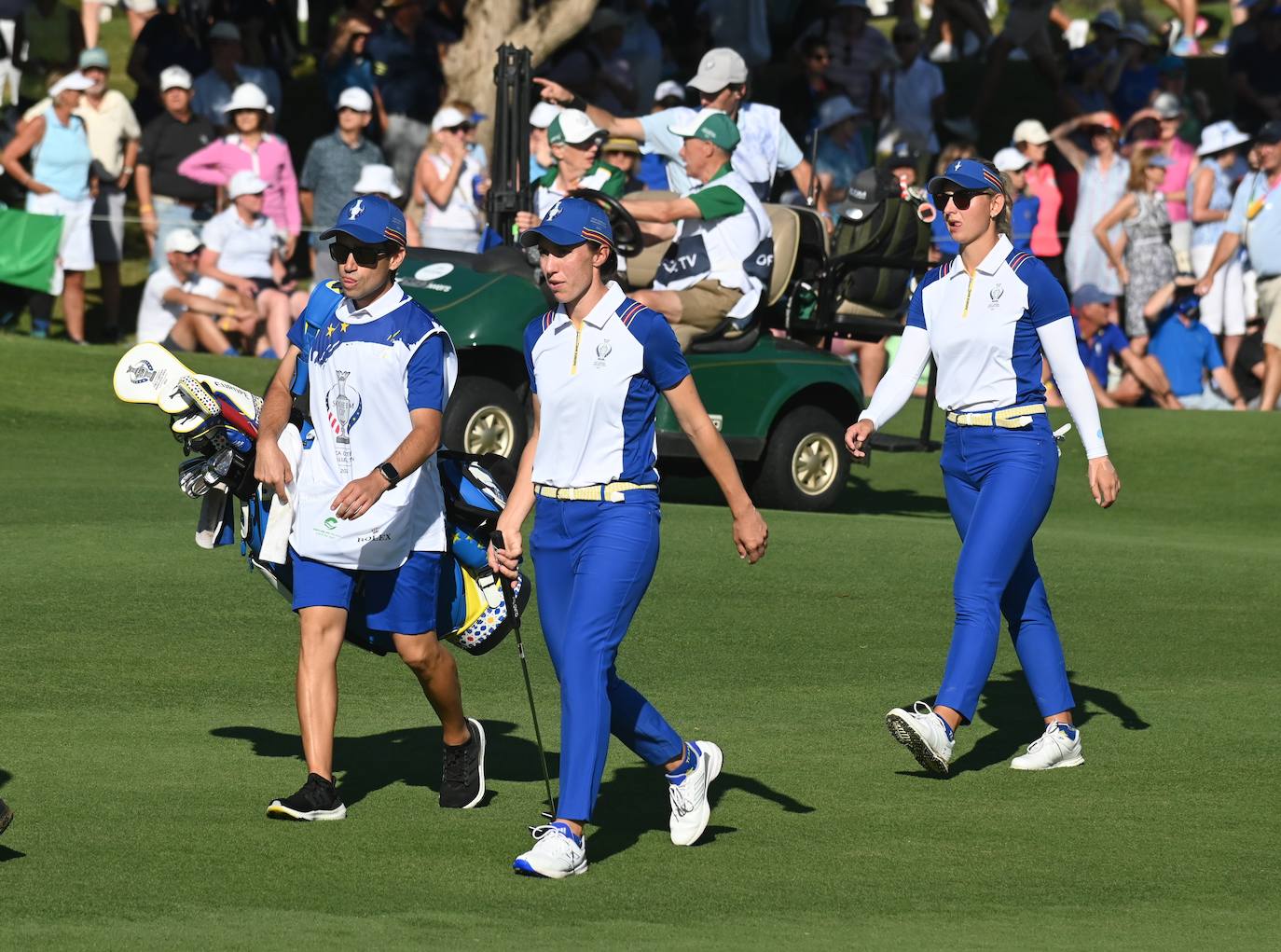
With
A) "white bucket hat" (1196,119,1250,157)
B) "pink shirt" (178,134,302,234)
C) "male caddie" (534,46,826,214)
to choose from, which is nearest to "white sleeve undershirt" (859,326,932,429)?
"male caddie" (534,46,826,214)

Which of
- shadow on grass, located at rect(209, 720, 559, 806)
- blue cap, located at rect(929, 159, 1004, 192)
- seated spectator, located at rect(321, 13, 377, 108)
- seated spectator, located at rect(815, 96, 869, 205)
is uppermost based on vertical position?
seated spectator, located at rect(321, 13, 377, 108)

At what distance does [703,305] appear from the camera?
12.9m

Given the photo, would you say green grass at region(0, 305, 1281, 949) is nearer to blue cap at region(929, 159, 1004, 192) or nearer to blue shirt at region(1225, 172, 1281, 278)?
blue cap at region(929, 159, 1004, 192)

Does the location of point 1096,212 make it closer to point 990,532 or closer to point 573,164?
point 573,164

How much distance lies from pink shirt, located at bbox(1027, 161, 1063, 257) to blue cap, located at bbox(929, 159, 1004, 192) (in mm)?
11503

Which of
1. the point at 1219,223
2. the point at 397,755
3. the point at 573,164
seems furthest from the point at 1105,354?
the point at 397,755

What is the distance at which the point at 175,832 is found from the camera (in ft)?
20.7

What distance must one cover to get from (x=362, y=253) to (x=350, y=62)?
13.7m

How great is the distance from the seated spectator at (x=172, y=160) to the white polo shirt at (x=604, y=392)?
482 inches

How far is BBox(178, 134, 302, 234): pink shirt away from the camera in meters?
17.7

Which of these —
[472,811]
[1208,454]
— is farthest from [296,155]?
[472,811]

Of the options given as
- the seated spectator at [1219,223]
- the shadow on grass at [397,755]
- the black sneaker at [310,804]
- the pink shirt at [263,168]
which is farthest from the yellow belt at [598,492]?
the seated spectator at [1219,223]

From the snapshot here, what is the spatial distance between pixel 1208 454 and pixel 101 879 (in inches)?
493

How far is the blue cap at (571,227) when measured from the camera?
6.20 m
